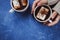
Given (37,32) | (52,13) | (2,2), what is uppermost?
(2,2)

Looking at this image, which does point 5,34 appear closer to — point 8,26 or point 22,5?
point 8,26

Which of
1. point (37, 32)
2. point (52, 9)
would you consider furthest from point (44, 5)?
point (37, 32)

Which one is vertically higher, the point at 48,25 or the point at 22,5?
the point at 22,5

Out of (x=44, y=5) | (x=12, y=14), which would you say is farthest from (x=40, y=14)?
(x=12, y=14)

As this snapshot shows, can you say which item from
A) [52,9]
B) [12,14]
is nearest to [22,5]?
[12,14]

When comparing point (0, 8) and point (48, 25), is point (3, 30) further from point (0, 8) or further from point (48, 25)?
point (48, 25)

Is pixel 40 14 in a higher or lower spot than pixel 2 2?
lower
